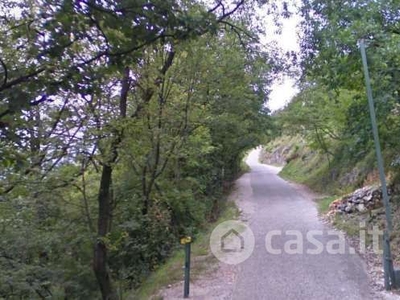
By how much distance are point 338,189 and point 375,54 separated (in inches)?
370

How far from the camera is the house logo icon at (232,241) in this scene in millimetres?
8634

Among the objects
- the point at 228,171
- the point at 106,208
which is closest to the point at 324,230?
the point at 106,208

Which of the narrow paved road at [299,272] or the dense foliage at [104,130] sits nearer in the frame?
the dense foliage at [104,130]

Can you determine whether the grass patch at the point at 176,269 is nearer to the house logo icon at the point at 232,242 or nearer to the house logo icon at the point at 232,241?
the house logo icon at the point at 232,242

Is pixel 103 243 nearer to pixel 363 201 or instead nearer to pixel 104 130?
pixel 104 130

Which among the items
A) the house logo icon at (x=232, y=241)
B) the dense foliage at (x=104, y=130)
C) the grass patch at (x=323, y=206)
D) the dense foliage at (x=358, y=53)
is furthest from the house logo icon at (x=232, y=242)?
the dense foliage at (x=358, y=53)

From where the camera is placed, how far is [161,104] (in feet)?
30.4

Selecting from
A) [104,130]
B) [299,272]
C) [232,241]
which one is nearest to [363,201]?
[232,241]

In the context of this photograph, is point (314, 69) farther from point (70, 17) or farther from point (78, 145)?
point (70, 17)

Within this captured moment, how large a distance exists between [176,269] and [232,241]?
2.10m

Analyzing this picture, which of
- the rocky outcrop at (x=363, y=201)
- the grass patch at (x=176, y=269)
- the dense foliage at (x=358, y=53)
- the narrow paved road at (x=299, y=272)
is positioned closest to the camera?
the narrow paved road at (x=299, y=272)

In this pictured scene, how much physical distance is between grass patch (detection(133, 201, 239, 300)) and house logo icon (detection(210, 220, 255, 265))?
198mm

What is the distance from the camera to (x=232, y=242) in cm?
940

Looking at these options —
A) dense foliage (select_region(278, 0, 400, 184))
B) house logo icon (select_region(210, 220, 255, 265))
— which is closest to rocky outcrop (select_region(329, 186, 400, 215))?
dense foliage (select_region(278, 0, 400, 184))
